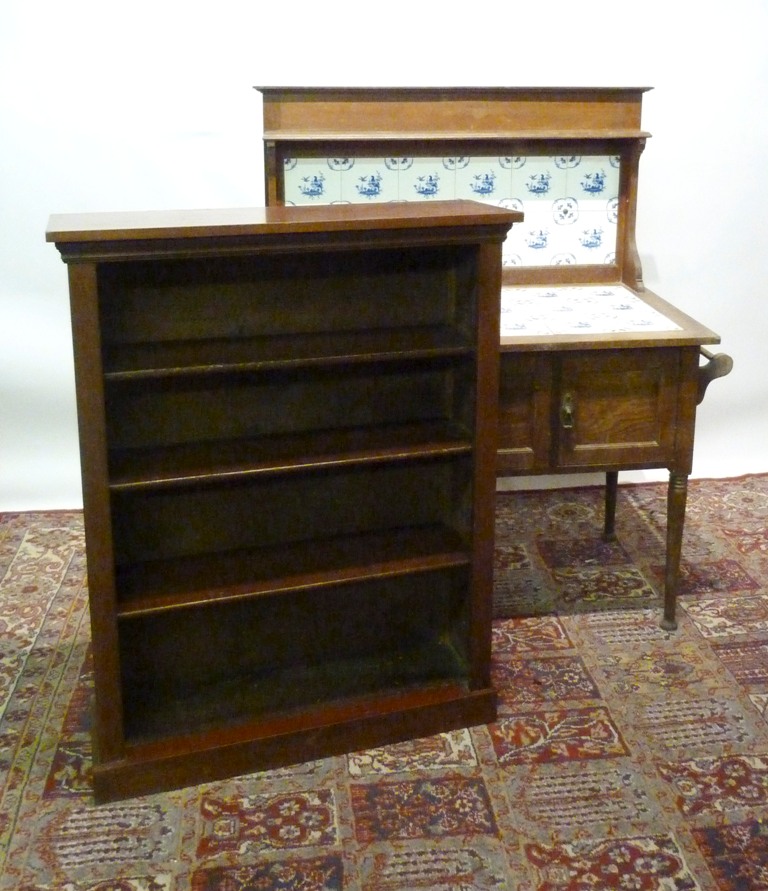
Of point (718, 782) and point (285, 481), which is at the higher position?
point (285, 481)

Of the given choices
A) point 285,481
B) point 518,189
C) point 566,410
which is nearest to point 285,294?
point 285,481

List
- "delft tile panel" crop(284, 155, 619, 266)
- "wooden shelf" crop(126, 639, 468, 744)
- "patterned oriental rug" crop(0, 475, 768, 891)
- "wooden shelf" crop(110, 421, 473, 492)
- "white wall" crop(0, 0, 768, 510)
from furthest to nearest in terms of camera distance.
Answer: "white wall" crop(0, 0, 768, 510), "delft tile panel" crop(284, 155, 619, 266), "wooden shelf" crop(126, 639, 468, 744), "wooden shelf" crop(110, 421, 473, 492), "patterned oriental rug" crop(0, 475, 768, 891)

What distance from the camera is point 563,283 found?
2.97 m

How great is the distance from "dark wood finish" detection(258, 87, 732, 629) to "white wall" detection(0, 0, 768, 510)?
1.57 feet

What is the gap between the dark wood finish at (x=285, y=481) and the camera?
78.2 inches

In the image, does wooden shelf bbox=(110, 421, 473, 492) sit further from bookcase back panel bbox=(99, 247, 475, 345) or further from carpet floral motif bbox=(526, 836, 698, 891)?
carpet floral motif bbox=(526, 836, 698, 891)

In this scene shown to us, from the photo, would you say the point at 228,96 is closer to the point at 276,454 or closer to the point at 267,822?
the point at 276,454

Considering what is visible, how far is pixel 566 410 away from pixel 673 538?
1.72ft

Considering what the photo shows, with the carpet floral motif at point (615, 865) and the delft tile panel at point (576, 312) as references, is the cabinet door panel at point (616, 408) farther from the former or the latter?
the carpet floral motif at point (615, 865)

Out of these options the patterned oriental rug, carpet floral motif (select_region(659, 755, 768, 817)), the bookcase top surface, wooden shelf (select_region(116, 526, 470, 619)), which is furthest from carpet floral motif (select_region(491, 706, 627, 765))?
the bookcase top surface

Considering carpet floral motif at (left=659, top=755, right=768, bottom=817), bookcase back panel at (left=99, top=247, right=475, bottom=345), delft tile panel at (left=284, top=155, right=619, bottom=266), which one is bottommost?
carpet floral motif at (left=659, top=755, right=768, bottom=817)

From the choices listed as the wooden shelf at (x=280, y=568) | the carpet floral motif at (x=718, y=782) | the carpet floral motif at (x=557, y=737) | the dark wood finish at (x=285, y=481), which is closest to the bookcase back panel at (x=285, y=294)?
the dark wood finish at (x=285, y=481)

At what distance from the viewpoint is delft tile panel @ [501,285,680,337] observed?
8.25 feet

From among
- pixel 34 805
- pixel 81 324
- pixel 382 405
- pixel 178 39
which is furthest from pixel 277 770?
pixel 178 39
